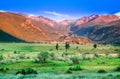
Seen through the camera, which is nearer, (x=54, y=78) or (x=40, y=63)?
(x=54, y=78)

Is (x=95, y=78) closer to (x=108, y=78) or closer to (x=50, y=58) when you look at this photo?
(x=108, y=78)

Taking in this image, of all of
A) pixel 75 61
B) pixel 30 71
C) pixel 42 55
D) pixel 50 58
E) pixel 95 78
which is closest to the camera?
pixel 95 78

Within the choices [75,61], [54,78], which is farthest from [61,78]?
[75,61]

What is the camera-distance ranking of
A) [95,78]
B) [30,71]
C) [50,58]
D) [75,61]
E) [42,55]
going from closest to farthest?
[95,78]
[30,71]
[75,61]
[42,55]
[50,58]

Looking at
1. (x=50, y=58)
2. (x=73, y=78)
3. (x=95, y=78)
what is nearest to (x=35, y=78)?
(x=73, y=78)

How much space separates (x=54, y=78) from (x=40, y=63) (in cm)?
3458

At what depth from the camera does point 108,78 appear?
3594cm

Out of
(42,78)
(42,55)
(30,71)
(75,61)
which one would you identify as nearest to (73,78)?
(42,78)

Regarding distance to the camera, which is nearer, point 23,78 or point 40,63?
point 23,78

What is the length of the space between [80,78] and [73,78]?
723 mm

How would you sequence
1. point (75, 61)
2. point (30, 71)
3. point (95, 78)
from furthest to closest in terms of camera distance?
point (75, 61) → point (30, 71) → point (95, 78)

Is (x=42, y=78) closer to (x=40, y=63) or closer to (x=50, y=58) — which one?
(x=40, y=63)

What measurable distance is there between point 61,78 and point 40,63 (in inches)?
1366

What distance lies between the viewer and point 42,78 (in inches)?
1436
